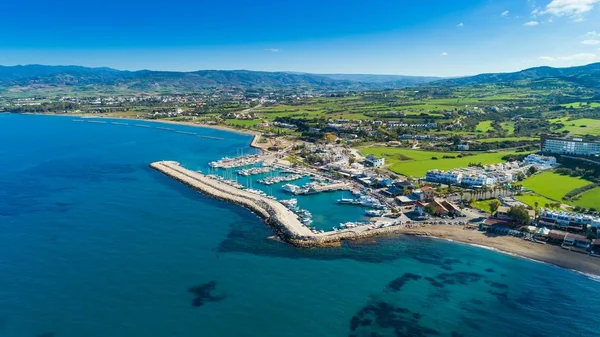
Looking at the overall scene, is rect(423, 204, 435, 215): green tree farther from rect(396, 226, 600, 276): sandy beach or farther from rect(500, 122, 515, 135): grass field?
rect(500, 122, 515, 135): grass field

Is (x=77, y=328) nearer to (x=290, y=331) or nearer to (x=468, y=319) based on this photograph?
(x=290, y=331)

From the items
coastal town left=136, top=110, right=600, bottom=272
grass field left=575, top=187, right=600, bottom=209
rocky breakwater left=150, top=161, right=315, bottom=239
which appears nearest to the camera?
coastal town left=136, top=110, right=600, bottom=272

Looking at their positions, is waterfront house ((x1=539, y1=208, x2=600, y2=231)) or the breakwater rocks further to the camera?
waterfront house ((x1=539, y1=208, x2=600, y2=231))

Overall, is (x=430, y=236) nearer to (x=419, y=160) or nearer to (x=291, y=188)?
(x=291, y=188)

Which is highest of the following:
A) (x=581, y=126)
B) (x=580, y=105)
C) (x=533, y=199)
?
(x=580, y=105)

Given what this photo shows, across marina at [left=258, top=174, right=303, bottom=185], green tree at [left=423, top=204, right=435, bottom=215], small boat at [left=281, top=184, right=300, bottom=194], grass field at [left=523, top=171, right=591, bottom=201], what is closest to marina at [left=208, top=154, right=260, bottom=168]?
marina at [left=258, top=174, right=303, bottom=185]

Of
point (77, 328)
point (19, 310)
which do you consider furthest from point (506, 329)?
point (19, 310)

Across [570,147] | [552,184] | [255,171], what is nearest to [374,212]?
[255,171]
